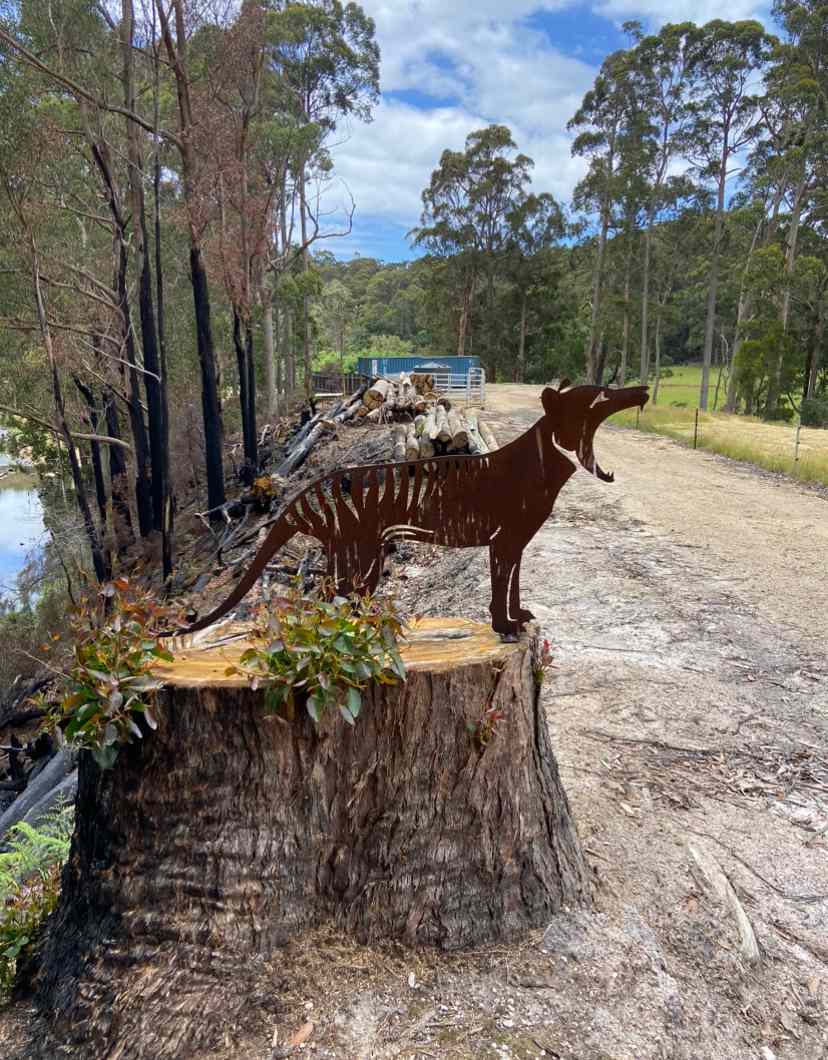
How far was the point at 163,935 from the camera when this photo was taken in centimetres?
220

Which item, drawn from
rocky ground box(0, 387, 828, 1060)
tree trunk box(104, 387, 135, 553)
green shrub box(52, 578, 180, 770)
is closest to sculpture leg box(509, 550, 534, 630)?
rocky ground box(0, 387, 828, 1060)

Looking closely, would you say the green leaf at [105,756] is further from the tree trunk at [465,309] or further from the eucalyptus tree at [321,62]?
the tree trunk at [465,309]

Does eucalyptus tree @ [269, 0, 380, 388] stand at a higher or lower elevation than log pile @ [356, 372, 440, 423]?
higher

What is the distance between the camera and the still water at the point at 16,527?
20.6 m

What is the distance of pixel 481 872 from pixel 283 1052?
0.84 m

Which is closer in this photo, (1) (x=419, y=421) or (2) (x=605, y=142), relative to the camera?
(1) (x=419, y=421)

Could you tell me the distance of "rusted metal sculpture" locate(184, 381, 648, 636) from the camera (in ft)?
8.93

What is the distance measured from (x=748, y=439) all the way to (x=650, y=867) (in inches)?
653

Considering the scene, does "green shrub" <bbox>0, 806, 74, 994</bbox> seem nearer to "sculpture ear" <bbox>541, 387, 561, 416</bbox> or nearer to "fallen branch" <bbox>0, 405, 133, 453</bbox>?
"sculpture ear" <bbox>541, 387, 561, 416</bbox>

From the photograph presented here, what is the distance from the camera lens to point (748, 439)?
56.9ft

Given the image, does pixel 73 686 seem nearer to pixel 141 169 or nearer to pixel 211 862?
pixel 211 862

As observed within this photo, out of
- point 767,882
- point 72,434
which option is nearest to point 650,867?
point 767,882

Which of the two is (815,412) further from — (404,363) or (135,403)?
(135,403)

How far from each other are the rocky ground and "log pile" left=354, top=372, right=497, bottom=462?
2812mm
